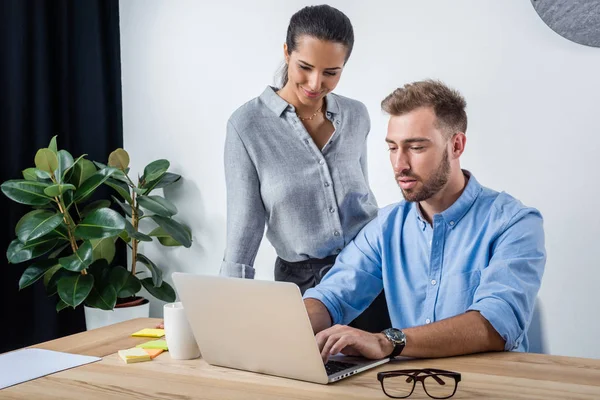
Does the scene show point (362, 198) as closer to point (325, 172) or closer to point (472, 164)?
point (325, 172)

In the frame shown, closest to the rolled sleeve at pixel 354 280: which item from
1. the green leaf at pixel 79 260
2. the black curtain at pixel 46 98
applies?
the green leaf at pixel 79 260

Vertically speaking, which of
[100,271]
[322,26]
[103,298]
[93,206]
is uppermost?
[322,26]

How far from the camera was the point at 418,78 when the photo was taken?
3.14 metres

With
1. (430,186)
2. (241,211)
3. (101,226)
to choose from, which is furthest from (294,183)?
(101,226)

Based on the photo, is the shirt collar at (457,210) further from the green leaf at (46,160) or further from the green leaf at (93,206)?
the green leaf at (93,206)

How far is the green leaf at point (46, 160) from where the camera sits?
3.10 m

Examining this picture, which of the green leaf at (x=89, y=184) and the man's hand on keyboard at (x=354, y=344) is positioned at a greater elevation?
the green leaf at (x=89, y=184)

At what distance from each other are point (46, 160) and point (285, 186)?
5.20 feet

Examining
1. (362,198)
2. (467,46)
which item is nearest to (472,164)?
(467,46)

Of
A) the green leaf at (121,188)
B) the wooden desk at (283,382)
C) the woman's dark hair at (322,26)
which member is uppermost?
the woman's dark hair at (322,26)

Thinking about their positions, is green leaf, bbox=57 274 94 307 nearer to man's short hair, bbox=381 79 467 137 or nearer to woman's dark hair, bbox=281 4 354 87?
woman's dark hair, bbox=281 4 354 87

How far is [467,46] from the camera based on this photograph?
9.91ft

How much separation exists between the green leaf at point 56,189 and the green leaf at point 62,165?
0.07 meters

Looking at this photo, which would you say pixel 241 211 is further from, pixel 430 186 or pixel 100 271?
pixel 100 271
